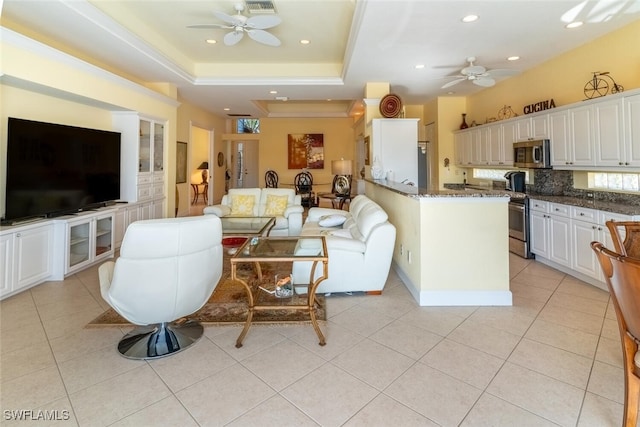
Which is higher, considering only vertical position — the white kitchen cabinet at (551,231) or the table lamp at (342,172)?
the table lamp at (342,172)

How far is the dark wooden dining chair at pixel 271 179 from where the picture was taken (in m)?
10.5

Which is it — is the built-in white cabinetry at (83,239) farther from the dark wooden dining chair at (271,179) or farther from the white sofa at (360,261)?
the dark wooden dining chair at (271,179)

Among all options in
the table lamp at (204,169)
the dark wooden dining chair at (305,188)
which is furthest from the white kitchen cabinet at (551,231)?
the table lamp at (204,169)

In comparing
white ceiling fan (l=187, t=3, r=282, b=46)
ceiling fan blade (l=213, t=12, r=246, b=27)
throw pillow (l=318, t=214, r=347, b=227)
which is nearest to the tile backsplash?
throw pillow (l=318, t=214, r=347, b=227)

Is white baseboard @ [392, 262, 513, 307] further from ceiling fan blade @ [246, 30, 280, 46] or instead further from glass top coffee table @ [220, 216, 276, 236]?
ceiling fan blade @ [246, 30, 280, 46]

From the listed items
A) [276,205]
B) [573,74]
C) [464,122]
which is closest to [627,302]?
[573,74]

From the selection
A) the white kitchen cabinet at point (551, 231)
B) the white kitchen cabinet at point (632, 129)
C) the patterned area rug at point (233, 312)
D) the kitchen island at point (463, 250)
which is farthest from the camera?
the white kitchen cabinet at point (551, 231)

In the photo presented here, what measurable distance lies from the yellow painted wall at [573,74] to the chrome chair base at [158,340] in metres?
5.01

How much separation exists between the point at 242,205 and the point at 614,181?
526cm

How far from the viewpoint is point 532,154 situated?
4.45 metres

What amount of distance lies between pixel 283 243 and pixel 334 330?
866mm

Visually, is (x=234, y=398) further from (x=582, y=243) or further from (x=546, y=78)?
(x=546, y=78)

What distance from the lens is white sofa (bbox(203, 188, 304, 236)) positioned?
16.8 ft

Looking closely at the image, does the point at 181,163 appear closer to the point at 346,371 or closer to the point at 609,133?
the point at 346,371
